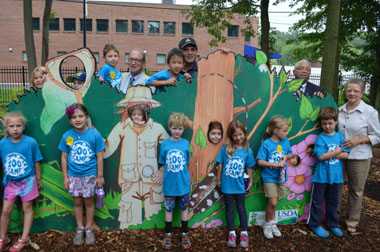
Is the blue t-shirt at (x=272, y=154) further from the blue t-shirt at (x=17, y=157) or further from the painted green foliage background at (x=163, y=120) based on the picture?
the blue t-shirt at (x=17, y=157)

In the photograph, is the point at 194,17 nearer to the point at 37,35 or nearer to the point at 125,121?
the point at 125,121

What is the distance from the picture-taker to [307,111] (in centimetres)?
360

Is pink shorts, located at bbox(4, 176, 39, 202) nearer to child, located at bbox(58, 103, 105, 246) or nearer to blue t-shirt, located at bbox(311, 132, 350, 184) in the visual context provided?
child, located at bbox(58, 103, 105, 246)

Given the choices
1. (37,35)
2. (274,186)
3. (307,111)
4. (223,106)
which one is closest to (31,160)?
(223,106)

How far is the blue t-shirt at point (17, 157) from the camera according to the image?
2902mm

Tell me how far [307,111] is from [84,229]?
3.08 meters

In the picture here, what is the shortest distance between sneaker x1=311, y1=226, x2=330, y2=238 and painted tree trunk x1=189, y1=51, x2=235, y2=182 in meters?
1.60

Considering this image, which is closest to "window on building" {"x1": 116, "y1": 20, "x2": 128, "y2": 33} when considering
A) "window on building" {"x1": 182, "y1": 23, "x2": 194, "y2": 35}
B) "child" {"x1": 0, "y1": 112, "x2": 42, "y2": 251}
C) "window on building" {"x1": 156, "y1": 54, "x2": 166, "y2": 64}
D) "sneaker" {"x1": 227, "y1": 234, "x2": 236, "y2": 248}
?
"window on building" {"x1": 156, "y1": 54, "x2": 166, "y2": 64}

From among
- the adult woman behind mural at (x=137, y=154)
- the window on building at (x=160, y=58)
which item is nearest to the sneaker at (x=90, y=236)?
the adult woman behind mural at (x=137, y=154)

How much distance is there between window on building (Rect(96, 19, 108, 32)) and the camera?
3142 cm

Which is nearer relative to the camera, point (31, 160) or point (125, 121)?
point (31, 160)

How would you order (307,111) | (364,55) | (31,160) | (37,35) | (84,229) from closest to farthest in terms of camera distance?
(31,160)
(84,229)
(307,111)
(364,55)
(37,35)

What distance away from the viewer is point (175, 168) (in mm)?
3076

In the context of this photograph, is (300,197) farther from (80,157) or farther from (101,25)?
(101,25)
